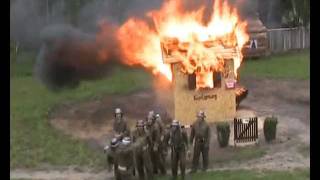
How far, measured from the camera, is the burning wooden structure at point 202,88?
23109 mm

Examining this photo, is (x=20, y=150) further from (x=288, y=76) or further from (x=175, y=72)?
(x=288, y=76)

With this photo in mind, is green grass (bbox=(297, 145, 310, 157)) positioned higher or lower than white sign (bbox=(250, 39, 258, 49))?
lower

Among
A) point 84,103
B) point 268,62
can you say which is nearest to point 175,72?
point 84,103

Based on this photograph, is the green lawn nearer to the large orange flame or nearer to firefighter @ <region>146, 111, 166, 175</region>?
the large orange flame

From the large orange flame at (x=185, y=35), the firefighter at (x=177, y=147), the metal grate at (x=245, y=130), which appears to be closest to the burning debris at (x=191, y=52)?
the large orange flame at (x=185, y=35)

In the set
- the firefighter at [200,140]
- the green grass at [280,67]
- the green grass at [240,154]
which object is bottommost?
the green grass at [240,154]

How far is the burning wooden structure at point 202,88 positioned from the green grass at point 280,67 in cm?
711

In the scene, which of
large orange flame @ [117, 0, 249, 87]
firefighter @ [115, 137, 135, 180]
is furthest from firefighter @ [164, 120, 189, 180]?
large orange flame @ [117, 0, 249, 87]

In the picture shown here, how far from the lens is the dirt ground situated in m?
19.9

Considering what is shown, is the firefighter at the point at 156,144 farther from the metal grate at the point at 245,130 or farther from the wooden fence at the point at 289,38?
the wooden fence at the point at 289,38

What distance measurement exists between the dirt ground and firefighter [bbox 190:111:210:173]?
684 mm

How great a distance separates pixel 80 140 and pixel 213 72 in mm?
4984

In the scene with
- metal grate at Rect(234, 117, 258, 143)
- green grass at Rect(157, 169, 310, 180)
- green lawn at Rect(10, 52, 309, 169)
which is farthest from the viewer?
metal grate at Rect(234, 117, 258, 143)

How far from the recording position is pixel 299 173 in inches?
741
